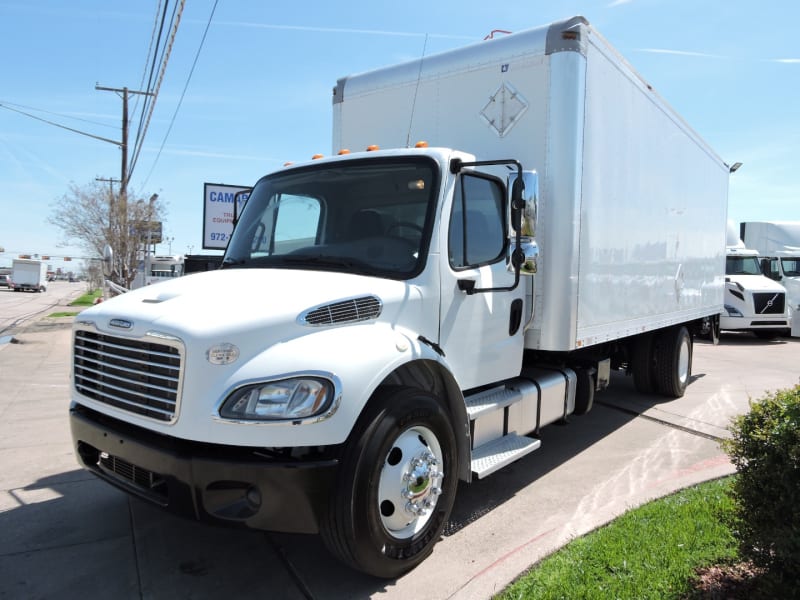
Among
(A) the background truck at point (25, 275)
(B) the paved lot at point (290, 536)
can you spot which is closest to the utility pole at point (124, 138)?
(B) the paved lot at point (290, 536)

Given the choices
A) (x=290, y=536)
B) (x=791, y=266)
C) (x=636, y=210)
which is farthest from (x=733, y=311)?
(x=290, y=536)

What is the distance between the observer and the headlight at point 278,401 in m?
2.75

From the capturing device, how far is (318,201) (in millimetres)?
4172

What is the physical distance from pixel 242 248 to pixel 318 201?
2.19 feet

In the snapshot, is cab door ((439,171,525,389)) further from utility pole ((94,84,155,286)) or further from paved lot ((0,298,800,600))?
utility pole ((94,84,155,286))

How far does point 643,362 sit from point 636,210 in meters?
2.92

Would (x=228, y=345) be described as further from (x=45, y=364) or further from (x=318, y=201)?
(x=45, y=364)

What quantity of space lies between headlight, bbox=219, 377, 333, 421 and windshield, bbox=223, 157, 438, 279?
40.7 inches

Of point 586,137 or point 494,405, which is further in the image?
point 586,137

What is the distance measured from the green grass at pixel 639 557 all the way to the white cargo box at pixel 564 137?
1.49 metres

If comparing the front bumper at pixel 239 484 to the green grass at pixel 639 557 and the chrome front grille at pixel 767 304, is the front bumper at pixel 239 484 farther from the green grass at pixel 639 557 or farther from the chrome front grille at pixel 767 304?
the chrome front grille at pixel 767 304

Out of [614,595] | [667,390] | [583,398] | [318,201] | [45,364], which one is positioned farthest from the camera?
[45,364]

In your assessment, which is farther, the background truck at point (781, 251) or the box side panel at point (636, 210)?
the background truck at point (781, 251)

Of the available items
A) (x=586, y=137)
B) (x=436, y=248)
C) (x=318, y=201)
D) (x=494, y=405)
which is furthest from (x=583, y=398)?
(x=318, y=201)
